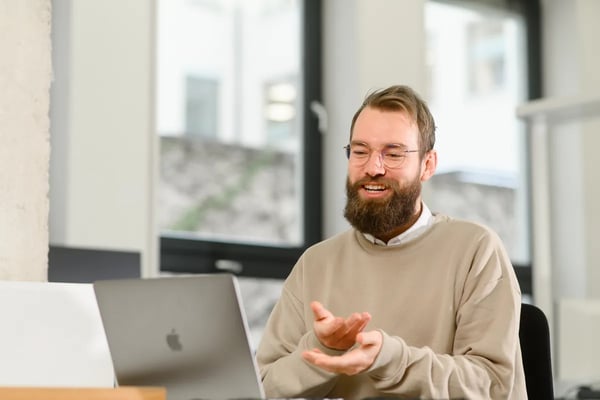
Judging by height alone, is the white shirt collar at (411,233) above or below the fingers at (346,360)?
above

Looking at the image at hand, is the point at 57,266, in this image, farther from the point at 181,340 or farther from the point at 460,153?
the point at 460,153

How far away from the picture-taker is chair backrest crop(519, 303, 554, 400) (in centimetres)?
199

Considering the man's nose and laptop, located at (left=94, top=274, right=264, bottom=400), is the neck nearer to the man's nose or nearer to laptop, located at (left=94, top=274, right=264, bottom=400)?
the man's nose

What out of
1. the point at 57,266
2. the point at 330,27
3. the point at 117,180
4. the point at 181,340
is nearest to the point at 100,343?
the point at 181,340

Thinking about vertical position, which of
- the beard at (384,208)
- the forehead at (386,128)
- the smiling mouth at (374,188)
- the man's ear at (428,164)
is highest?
the forehead at (386,128)

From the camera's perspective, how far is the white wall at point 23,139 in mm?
2240

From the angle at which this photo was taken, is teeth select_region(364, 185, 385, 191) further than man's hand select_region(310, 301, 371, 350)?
Yes

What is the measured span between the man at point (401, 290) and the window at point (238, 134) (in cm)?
212

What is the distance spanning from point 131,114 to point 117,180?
253mm

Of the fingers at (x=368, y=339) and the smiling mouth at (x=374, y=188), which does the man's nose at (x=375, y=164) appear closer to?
the smiling mouth at (x=374, y=188)

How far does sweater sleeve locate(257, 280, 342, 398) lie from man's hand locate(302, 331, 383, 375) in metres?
0.11

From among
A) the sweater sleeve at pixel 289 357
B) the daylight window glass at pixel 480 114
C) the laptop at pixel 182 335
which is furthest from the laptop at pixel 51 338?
the daylight window glass at pixel 480 114

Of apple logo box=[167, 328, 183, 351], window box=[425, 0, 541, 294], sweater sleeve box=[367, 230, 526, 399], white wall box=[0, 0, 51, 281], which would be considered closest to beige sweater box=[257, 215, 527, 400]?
sweater sleeve box=[367, 230, 526, 399]

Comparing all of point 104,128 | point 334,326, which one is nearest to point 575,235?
point 104,128
